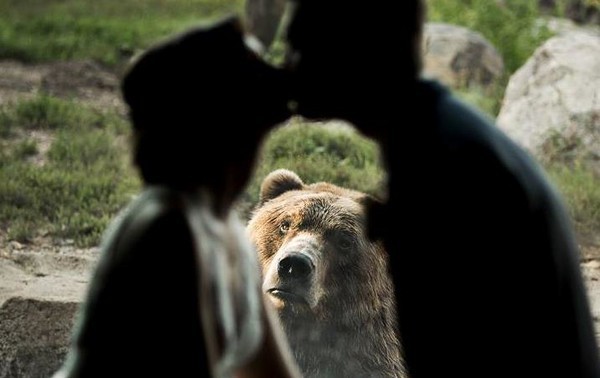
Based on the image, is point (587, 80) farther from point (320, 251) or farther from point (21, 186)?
point (320, 251)

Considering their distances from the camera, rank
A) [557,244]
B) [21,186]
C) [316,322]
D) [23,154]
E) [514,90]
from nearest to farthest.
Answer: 1. [557,244]
2. [316,322]
3. [21,186]
4. [23,154]
5. [514,90]

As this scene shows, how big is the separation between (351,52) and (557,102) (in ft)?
25.0

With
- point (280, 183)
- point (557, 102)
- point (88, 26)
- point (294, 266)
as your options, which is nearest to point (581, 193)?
point (557, 102)

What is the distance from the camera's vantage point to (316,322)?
522cm

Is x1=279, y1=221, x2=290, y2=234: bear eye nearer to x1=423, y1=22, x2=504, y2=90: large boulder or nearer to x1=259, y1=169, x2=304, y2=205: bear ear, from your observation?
x1=259, y1=169, x2=304, y2=205: bear ear

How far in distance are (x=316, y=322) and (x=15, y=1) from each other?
1037cm

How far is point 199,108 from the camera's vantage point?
203cm

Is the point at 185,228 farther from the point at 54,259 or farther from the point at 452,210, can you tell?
the point at 54,259

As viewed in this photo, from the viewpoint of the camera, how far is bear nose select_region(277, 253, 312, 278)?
16.2ft

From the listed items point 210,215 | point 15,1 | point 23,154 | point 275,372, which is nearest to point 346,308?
point 275,372

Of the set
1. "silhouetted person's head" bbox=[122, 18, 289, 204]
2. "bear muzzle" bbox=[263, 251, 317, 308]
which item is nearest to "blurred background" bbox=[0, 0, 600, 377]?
"bear muzzle" bbox=[263, 251, 317, 308]

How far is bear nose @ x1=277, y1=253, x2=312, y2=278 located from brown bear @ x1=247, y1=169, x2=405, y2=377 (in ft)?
0.35

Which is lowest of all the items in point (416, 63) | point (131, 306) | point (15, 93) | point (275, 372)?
point (15, 93)

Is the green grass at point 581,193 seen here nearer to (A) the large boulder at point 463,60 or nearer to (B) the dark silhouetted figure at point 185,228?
(A) the large boulder at point 463,60
